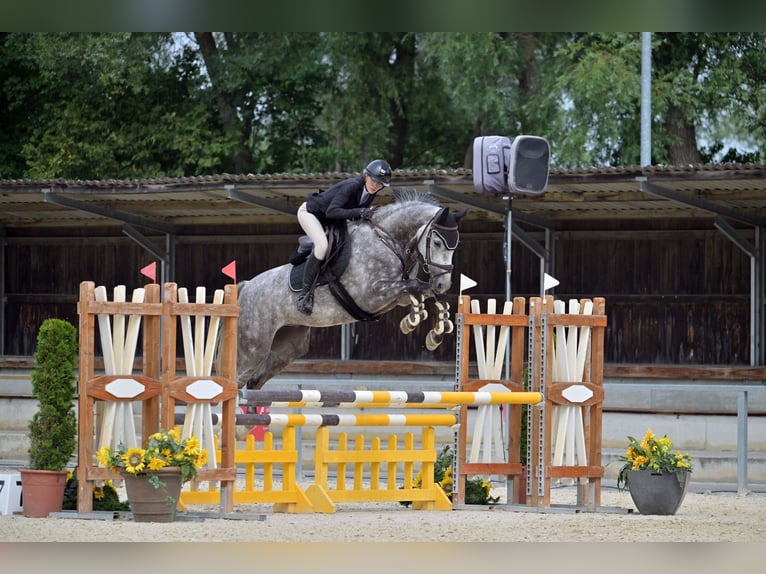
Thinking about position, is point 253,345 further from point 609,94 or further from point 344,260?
point 609,94

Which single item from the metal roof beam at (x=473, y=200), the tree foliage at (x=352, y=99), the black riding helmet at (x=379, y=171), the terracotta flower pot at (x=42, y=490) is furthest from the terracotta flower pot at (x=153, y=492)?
the tree foliage at (x=352, y=99)

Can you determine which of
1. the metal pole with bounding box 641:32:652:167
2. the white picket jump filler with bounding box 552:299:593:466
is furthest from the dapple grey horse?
the metal pole with bounding box 641:32:652:167

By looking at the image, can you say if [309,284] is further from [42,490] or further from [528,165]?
[528,165]

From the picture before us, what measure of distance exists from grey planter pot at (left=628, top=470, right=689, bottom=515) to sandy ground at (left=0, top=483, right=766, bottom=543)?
0.32 ft

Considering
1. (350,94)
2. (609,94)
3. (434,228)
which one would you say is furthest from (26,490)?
(350,94)

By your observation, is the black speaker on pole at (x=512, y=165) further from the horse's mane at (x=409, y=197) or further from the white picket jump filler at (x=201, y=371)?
the white picket jump filler at (x=201, y=371)

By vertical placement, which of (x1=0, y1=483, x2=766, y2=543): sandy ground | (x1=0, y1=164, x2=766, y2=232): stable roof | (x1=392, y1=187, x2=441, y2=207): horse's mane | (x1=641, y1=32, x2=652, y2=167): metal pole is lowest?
(x1=0, y1=483, x2=766, y2=543): sandy ground

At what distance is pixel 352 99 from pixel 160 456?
53.2 feet

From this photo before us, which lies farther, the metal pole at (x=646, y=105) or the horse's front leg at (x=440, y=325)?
the metal pole at (x=646, y=105)

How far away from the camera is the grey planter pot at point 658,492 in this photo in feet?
24.4

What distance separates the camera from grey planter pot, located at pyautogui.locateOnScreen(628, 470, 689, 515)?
7438 millimetres

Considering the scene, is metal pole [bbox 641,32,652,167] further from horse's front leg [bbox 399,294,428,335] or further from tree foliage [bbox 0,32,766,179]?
horse's front leg [bbox 399,294,428,335]

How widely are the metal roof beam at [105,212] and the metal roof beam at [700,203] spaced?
258 inches
